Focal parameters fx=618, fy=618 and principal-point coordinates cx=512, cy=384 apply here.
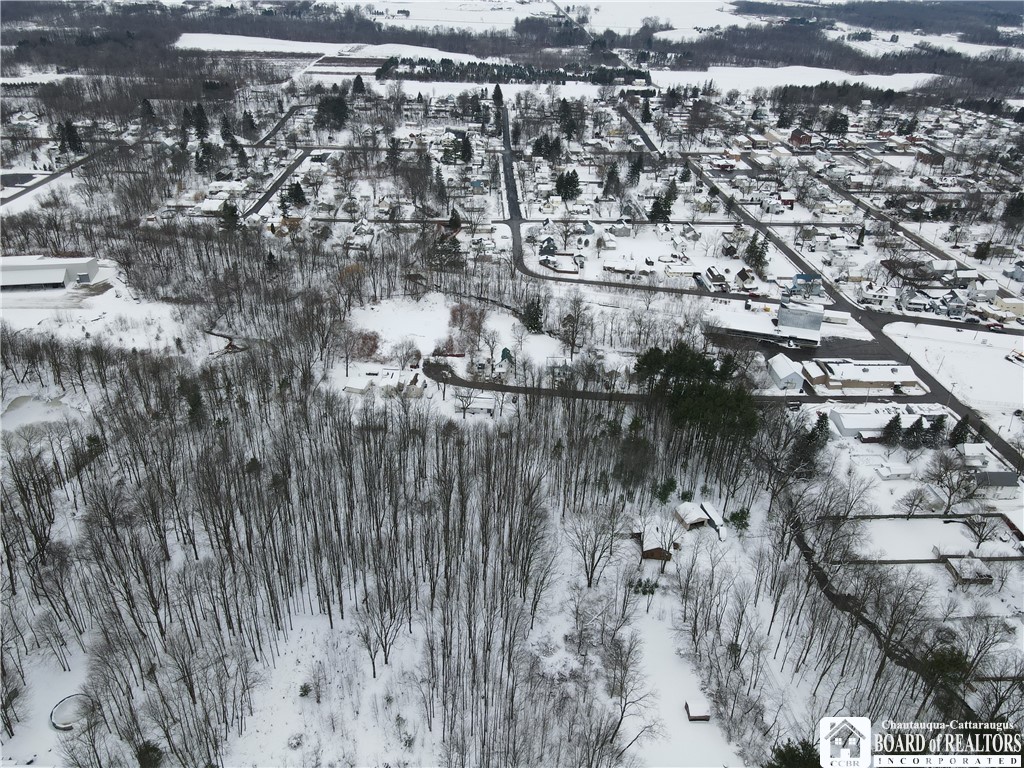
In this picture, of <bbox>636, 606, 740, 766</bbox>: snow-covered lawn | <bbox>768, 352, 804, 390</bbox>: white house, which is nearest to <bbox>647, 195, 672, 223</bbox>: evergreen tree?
<bbox>768, 352, 804, 390</bbox>: white house

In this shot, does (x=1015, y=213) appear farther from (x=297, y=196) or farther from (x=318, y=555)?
(x=318, y=555)

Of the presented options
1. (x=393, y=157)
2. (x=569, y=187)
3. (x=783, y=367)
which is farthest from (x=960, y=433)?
(x=393, y=157)

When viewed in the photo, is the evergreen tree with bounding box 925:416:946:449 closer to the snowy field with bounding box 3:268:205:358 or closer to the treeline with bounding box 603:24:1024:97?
the snowy field with bounding box 3:268:205:358

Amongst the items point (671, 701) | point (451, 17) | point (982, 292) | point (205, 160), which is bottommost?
point (671, 701)

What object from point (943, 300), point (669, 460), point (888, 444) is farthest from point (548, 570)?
point (943, 300)

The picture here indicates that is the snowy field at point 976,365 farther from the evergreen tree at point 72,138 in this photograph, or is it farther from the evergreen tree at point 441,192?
the evergreen tree at point 72,138

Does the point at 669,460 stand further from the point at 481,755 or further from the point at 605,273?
the point at 605,273

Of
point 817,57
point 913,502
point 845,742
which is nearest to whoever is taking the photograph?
point 845,742

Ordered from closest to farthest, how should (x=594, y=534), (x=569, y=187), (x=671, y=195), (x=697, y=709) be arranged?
(x=697, y=709) < (x=594, y=534) < (x=671, y=195) < (x=569, y=187)
